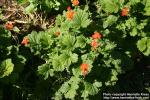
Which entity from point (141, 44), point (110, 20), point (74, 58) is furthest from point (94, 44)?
point (141, 44)

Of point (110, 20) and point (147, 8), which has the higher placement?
point (147, 8)

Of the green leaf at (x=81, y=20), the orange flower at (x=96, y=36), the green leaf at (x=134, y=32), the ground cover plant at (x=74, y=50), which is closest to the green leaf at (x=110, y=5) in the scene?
the ground cover plant at (x=74, y=50)

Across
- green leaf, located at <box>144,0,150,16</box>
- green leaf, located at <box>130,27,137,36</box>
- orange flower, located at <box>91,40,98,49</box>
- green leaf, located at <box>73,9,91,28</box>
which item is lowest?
orange flower, located at <box>91,40,98,49</box>

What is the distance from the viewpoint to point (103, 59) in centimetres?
447

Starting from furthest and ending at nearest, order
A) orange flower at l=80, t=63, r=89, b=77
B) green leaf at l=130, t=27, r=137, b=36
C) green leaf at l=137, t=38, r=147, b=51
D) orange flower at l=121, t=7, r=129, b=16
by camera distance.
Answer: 1. green leaf at l=137, t=38, r=147, b=51
2. green leaf at l=130, t=27, r=137, b=36
3. orange flower at l=121, t=7, r=129, b=16
4. orange flower at l=80, t=63, r=89, b=77

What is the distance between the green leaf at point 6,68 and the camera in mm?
4145

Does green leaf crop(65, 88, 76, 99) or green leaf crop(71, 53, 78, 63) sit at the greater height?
green leaf crop(71, 53, 78, 63)

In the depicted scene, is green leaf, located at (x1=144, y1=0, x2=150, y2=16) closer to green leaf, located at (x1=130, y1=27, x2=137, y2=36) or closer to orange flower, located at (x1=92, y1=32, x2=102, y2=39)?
green leaf, located at (x1=130, y1=27, x2=137, y2=36)

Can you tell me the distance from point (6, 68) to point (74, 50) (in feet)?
2.74

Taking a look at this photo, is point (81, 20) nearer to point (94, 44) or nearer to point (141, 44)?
point (94, 44)

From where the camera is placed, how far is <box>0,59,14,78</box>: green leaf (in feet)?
13.6

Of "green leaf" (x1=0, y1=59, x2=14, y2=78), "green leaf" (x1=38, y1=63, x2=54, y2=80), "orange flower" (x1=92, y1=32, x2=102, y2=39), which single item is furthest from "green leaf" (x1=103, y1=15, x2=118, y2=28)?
"green leaf" (x1=0, y1=59, x2=14, y2=78)

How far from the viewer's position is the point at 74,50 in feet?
14.4

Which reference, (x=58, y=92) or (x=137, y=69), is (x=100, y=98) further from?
(x=137, y=69)
